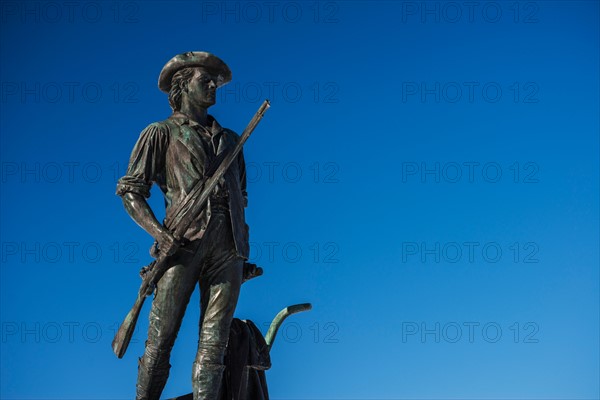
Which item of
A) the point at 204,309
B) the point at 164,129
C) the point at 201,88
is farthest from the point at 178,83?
the point at 204,309

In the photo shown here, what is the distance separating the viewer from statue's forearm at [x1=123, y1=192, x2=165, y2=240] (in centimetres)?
557

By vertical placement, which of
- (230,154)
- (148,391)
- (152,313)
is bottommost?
(148,391)

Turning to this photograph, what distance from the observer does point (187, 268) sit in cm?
567

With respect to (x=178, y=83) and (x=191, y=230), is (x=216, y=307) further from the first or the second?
(x=178, y=83)

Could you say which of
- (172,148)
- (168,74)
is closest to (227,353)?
(172,148)

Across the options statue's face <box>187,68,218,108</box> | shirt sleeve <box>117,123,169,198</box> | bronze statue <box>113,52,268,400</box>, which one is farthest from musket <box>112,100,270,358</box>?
statue's face <box>187,68,218,108</box>

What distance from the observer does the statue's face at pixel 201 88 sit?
19.7 feet

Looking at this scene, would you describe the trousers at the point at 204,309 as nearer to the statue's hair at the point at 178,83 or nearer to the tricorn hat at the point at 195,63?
the statue's hair at the point at 178,83

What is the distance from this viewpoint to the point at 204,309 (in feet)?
19.3

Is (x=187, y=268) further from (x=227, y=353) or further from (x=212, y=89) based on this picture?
(x=212, y=89)

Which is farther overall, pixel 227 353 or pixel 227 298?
pixel 227 353

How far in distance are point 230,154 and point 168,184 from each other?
46 centimetres

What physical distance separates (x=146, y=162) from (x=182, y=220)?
47 centimetres

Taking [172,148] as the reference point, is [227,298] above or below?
below
